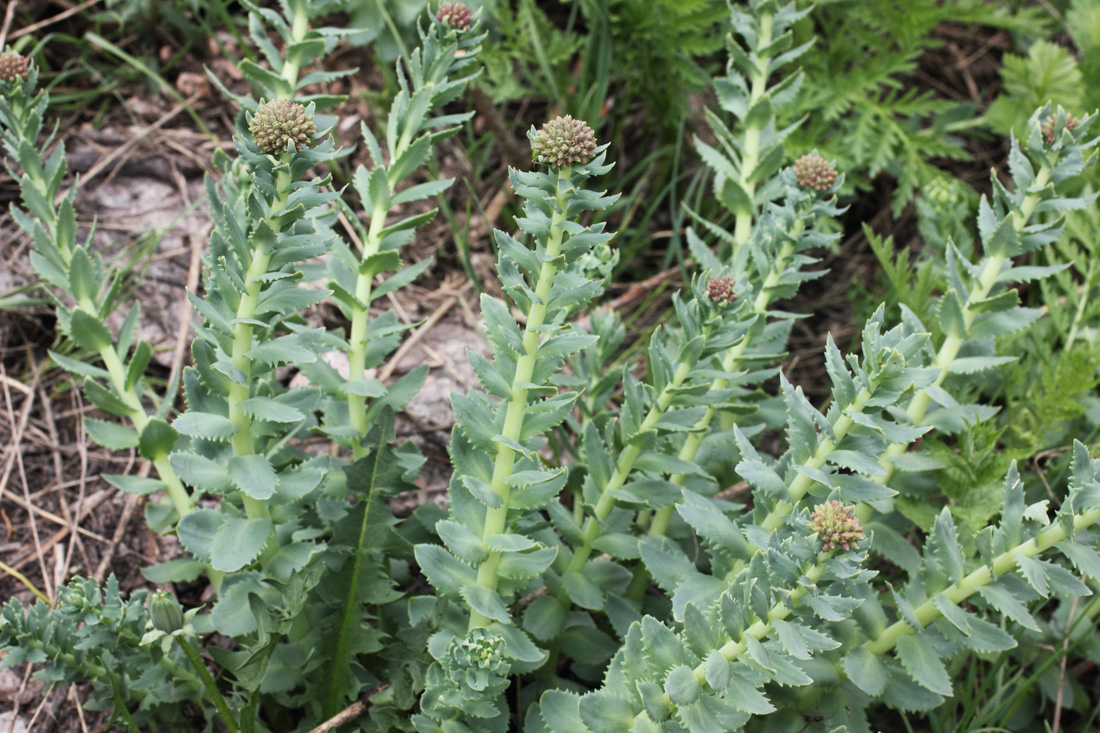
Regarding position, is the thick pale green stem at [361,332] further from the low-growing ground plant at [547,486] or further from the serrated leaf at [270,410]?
the serrated leaf at [270,410]

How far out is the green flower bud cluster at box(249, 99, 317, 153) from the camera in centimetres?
152

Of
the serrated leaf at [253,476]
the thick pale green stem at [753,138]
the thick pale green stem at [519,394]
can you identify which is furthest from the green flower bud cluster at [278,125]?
the thick pale green stem at [753,138]

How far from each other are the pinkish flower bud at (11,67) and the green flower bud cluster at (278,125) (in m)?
0.72

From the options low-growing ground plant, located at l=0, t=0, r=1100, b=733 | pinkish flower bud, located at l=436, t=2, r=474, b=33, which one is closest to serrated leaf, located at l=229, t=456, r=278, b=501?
low-growing ground plant, located at l=0, t=0, r=1100, b=733

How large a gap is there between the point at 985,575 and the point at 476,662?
1.03 meters

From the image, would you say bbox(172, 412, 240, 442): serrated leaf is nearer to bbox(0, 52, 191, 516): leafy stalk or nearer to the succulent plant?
bbox(0, 52, 191, 516): leafy stalk

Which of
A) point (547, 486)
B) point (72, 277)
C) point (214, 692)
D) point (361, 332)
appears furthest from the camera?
point (361, 332)

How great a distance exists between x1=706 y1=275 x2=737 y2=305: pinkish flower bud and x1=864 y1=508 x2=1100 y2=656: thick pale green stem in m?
0.74

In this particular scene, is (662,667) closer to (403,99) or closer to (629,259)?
(403,99)

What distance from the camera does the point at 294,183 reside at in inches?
63.6

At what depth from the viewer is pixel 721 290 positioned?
1.75m

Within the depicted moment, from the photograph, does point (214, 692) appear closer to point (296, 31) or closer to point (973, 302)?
point (296, 31)

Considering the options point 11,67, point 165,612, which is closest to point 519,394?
point 165,612

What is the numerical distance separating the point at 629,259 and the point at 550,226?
6.26 ft
